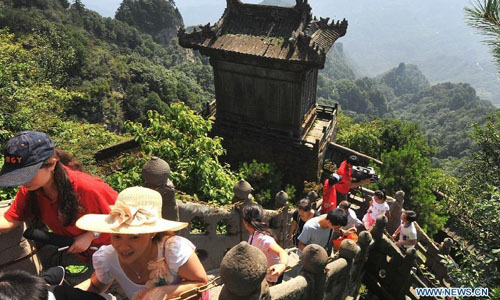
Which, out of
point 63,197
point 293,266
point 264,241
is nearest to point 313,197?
point 293,266

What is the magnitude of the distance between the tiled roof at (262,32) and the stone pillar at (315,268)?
11.0m

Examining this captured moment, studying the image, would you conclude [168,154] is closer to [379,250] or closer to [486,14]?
[379,250]

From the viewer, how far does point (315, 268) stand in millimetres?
3871

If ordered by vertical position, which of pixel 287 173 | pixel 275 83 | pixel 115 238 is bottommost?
pixel 287 173

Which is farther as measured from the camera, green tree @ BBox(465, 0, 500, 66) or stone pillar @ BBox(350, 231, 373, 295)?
stone pillar @ BBox(350, 231, 373, 295)

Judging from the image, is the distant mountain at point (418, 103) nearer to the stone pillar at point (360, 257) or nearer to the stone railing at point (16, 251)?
the stone pillar at point (360, 257)

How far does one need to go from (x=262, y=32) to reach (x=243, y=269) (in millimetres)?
14268

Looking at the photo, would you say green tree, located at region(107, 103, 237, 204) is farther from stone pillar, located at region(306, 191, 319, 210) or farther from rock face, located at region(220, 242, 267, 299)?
rock face, located at region(220, 242, 267, 299)

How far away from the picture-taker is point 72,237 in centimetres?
328

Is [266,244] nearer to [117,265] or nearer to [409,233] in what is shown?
[117,265]

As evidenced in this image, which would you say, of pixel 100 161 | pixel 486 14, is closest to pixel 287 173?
pixel 100 161

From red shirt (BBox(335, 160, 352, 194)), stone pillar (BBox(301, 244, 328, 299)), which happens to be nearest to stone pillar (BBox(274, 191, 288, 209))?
red shirt (BBox(335, 160, 352, 194))

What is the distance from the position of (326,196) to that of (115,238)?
5.19 m

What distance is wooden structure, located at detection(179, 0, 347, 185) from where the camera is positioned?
1452 cm
